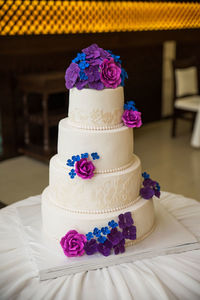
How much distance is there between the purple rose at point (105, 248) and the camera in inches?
74.2

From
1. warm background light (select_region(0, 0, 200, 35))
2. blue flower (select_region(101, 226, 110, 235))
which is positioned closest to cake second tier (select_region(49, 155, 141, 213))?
blue flower (select_region(101, 226, 110, 235))

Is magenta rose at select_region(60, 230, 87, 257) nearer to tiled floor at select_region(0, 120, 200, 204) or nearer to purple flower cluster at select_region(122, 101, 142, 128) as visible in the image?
purple flower cluster at select_region(122, 101, 142, 128)

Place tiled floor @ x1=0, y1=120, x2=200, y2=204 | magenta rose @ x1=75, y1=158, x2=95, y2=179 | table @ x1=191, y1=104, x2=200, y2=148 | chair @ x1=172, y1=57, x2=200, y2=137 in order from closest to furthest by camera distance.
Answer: magenta rose @ x1=75, y1=158, x2=95, y2=179 < tiled floor @ x1=0, y1=120, x2=200, y2=204 < table @ x1=191, y1=104, x2=200, y2=148 < chair @ x1=172, y1=57, x2=200, y2=137

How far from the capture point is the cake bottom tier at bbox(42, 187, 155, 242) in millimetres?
1921

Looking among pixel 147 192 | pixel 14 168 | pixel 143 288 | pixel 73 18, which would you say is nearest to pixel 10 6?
pixel 73 18

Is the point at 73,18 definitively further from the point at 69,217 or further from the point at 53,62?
the point at 69,217

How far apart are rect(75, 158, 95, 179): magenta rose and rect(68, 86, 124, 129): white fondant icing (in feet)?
0.60

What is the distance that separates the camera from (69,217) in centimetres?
194

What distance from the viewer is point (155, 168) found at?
4.31 m

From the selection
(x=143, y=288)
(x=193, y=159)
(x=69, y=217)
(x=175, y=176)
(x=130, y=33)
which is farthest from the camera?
(x=130, y=33)

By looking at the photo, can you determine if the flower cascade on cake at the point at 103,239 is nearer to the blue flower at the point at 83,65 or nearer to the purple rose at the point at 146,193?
the purple rose at the point at 146,193

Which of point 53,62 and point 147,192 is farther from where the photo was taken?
point 53,62

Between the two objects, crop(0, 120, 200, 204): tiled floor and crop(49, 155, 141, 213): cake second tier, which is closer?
crop(49, 155, 141, 213): cake second tier

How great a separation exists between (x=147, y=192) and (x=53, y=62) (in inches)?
124
